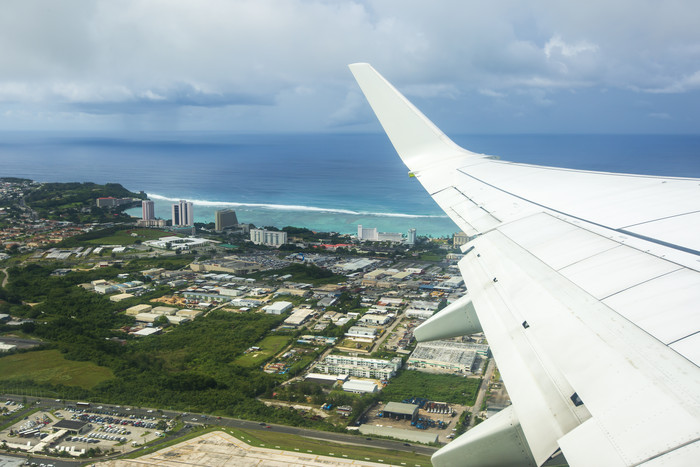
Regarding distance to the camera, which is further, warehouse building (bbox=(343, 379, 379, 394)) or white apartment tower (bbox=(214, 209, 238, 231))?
white apartment tower (bbox=(214, 209, 238, 231))

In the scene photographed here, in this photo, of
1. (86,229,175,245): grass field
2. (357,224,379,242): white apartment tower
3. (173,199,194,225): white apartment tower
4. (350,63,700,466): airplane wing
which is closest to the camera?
(350,63,700,466): airplane wing

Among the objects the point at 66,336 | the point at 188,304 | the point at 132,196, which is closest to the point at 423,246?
the point at 188,304

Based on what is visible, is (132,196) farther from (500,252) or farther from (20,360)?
(500,252)

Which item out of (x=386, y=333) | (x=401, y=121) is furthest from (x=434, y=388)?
(x=401, y=121)

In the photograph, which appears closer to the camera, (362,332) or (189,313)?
(362,332)

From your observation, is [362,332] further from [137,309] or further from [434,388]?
[137,309]

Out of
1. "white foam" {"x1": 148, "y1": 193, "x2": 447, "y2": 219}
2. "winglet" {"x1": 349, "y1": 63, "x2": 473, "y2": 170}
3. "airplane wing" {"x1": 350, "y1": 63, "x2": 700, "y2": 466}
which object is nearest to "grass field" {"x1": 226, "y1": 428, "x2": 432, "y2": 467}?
"winglet" {"x1": 349, "y1": 63, "x2": 473, "y2": 170}

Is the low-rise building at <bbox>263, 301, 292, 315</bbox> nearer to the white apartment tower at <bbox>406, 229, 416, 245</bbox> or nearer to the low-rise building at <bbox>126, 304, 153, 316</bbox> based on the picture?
the low-rise building at <bbox>126, 304, 153, 316</bbox>

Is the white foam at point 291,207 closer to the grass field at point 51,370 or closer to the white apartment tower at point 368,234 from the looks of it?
the white apartment tower at point 368,234
